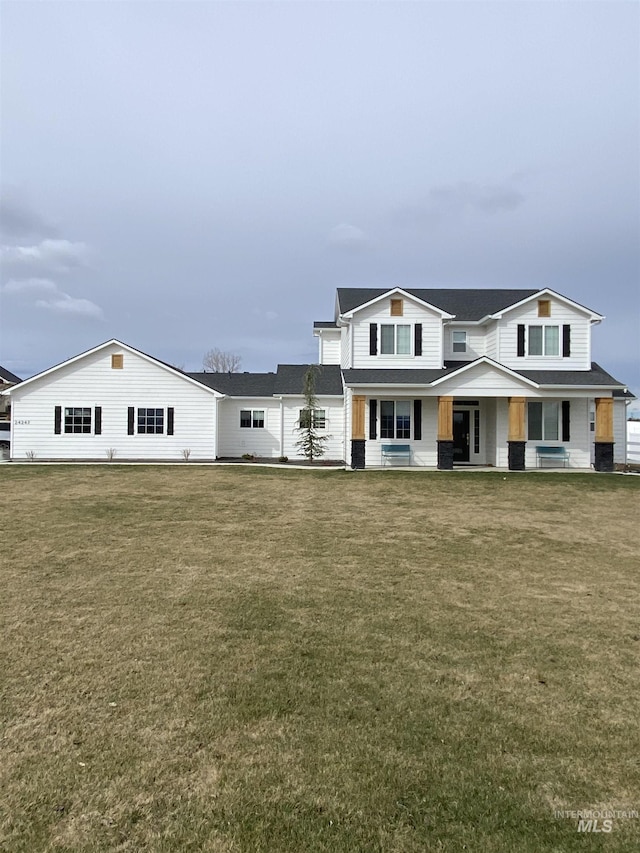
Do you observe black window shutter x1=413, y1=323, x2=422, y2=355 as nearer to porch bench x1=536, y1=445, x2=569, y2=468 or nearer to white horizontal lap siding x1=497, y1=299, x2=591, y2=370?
white horizontal lap siding x1=497, y1=299, x2=591, y2=370

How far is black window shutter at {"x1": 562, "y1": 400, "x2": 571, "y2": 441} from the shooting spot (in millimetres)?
20781

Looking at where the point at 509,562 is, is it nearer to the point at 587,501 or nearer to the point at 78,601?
the point at 78,601

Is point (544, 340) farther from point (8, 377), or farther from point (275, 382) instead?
point (8, 377)

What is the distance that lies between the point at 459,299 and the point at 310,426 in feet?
31.5

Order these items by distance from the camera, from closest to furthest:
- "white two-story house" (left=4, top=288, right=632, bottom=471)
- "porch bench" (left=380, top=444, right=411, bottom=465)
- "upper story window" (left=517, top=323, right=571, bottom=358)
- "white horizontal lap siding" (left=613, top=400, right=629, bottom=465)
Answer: "white two-story house" (left=4, top=288, right=632, bottom=471)
"porch bench" (left=380, top=444, right=411, bottom=465)
"upper story window" (left=517, top=323, right=571, bottom=358)
"white horizontal lap siding" (left=613, top=400, right=629, bottom=465)

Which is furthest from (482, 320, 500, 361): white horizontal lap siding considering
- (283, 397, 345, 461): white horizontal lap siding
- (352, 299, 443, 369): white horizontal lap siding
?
(283, 397, 345, 461): white horizontal lap siding

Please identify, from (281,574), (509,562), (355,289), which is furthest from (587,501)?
(355,289)

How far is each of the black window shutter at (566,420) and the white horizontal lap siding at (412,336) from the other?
17.7 feet

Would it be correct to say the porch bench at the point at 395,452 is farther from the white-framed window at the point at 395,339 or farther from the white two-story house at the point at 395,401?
the white-framed window at the point at 395,339

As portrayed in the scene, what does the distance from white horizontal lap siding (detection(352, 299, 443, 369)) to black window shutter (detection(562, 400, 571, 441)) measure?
17.7 ft

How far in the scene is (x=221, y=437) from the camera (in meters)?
23.9

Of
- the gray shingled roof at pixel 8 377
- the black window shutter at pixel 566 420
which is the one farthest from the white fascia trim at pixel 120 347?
the gray shingled roof at pixel 8 377

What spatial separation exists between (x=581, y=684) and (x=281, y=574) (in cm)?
388

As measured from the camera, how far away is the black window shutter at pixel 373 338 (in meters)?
21.4
